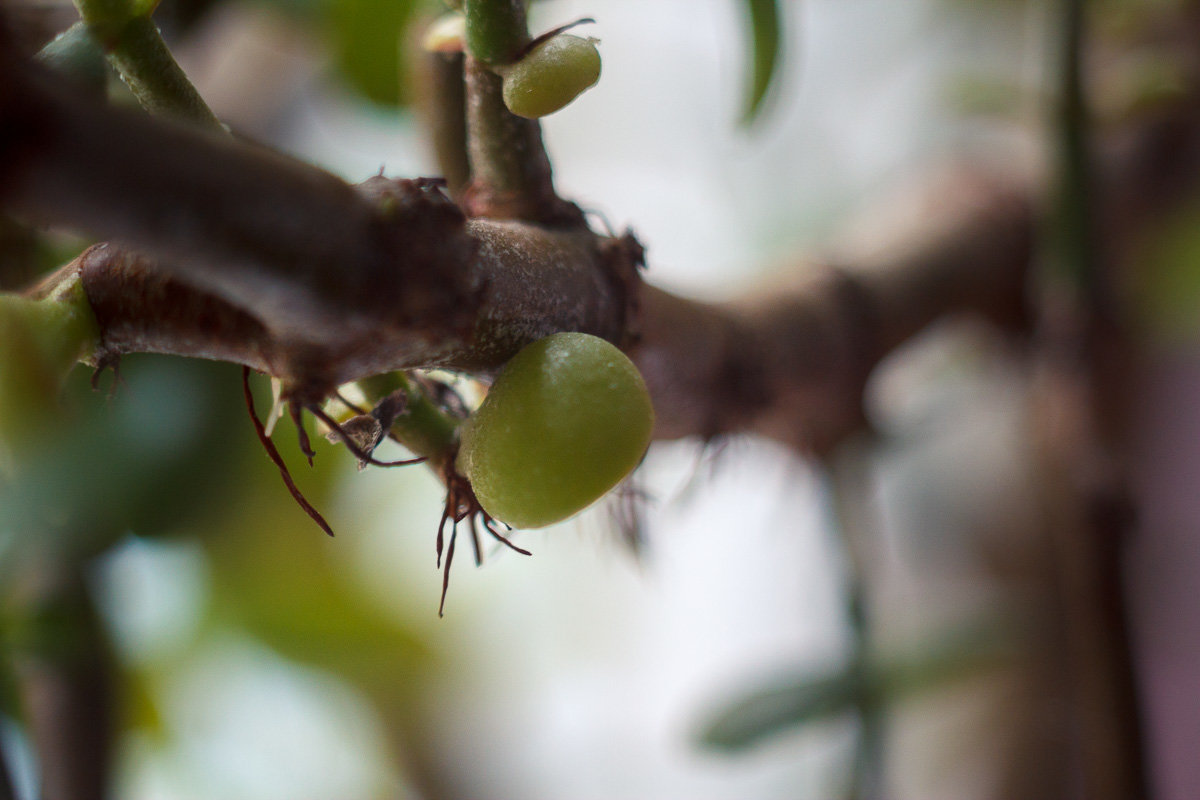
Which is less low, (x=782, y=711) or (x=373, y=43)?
(x=373, y=43)

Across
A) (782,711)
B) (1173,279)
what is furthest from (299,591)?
(1173,279)

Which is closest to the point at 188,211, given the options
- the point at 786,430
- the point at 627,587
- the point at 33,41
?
the point at 33,41

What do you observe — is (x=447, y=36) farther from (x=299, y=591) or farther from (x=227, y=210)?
(x=299, y=591)

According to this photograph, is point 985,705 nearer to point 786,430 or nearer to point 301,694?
point 786,430

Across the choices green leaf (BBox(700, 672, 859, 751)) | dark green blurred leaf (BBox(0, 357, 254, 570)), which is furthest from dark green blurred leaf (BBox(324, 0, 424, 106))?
green leaf (BBox(700, 672, 859, 751))

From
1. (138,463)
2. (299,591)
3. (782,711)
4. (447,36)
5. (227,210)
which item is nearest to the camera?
(227,210)

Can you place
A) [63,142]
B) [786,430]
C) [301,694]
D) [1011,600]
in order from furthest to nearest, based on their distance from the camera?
[301,694]
[1011,600]
[786,430]
[63,142]

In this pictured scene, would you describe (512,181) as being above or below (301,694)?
above
